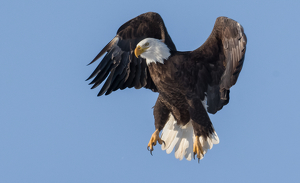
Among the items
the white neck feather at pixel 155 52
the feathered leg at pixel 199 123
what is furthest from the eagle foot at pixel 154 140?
the white neck feather at pixel 155 52

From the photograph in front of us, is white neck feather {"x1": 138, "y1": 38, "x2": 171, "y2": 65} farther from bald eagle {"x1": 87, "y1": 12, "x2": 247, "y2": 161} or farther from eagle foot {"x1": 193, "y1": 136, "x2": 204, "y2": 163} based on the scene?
eagle foot {"x1": 193, "y1": 136, "x2": 204, "y2": 163}

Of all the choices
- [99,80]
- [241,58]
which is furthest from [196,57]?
[99,80]

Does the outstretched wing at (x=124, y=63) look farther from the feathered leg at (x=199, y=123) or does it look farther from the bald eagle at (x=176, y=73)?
the feathered leg at (x=199, y=123)

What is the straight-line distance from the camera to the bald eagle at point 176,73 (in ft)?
21.7

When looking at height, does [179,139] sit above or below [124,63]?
below

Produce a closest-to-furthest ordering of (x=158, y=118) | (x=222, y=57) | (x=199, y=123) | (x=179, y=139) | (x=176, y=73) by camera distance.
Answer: (x=222, y=57) → (x=176, y=73) → (x=199, y=123) → (x=158, y=118) → (x=179, y=139)

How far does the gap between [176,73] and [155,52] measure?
1.37ft

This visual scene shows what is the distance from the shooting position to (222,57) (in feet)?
22.3

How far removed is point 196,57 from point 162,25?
0.78 m

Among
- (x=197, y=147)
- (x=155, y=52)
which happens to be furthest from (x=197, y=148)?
(x=155, y=52)

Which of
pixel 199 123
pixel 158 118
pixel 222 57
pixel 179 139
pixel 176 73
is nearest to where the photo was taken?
pixel 222 57

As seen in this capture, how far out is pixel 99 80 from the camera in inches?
290

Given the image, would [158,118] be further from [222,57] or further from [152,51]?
[222,57]

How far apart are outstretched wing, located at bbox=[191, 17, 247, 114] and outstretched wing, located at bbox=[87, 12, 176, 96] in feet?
2.42
